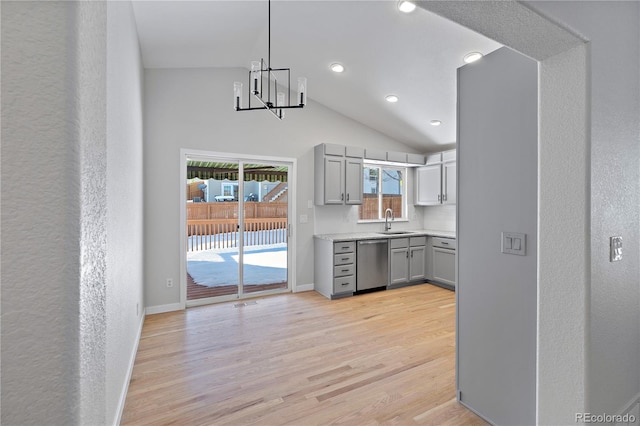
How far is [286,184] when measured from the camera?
4.66 metres

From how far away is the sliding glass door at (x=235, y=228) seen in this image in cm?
413

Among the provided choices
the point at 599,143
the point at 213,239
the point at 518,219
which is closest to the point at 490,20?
the point at 599,143

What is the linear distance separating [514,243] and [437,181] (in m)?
3.87

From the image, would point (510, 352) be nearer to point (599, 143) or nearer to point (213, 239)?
point (599, 143)

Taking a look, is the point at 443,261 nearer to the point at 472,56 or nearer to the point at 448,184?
the point at 448,184

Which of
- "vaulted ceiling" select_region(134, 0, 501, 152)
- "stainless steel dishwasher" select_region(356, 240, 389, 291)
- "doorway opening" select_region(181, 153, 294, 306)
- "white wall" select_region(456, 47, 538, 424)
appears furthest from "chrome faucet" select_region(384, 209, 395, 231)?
"white wall" select_region(456, 47, 538, 424)

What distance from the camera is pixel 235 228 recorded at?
14.3 ft

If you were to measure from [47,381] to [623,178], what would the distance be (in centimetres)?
235

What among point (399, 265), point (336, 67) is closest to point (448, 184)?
point (399, 265)

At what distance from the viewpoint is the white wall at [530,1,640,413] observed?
4.42ft

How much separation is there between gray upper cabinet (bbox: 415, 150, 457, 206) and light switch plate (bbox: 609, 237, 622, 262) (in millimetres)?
3636

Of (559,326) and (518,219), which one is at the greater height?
(518,219)

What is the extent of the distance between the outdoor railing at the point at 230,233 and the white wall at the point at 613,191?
375 centimetres

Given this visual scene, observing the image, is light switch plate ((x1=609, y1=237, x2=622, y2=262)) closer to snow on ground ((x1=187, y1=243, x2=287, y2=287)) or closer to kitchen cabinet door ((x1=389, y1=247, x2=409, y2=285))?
kitchen cabinet door ((x1=389, y1=247, x2=409, y2=285))
